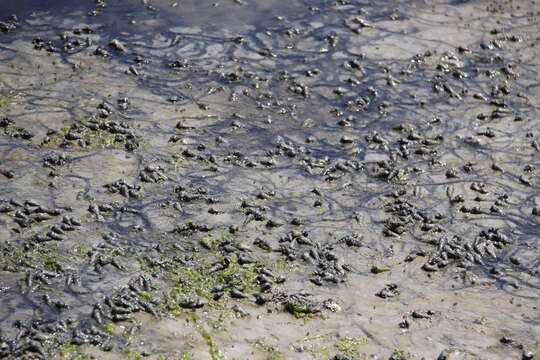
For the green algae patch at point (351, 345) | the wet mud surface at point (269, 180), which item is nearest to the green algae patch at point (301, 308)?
the wet mud surface at point (269, 180)

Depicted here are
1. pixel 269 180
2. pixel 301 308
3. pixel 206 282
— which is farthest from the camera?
pixel 269 180

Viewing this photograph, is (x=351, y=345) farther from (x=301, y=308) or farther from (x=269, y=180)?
(x=269, y=180)

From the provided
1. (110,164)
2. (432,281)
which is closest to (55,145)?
(110,164)

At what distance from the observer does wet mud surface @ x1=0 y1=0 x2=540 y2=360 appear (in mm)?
5871

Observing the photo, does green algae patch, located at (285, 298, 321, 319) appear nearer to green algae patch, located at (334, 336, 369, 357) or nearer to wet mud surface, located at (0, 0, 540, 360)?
wet mud surface, located at (0, 0, 540, 360)

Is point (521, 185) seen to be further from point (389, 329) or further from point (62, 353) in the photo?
point (62, 353)

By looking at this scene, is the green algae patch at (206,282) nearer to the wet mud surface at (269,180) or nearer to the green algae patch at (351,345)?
the wet mud surface at (269,180)

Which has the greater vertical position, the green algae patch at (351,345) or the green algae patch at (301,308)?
the green algae patch at (301,308)

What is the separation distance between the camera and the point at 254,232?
697cm

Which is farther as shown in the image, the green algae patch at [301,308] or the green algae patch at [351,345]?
the green algae patch at [301,308]

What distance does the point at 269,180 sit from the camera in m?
7.79

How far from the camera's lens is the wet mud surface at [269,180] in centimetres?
587

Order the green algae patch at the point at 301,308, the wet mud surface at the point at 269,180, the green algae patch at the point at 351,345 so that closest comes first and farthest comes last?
the green algae patch at the point at 351,345, the wet mud surface at the point at 269,180, the green algae patch at the point at 301,308

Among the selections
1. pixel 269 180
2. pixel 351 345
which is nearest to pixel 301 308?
pixel 351 345
